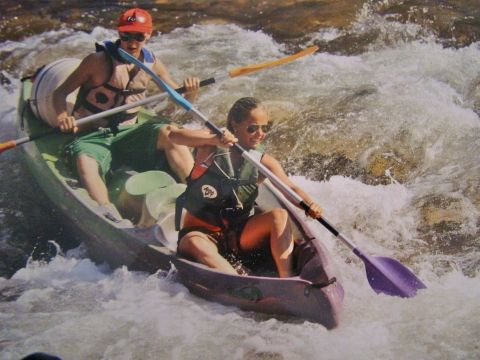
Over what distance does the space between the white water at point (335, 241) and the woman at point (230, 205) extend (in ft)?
1.10

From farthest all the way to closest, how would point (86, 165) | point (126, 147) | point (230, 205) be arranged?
point (126, 147) < point (86, 165) < point (230, 205)

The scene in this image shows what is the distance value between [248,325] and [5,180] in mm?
2847

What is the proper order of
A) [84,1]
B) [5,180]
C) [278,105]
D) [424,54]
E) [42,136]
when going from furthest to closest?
[84,1] < [424,54] < [278,105] < [5,180] < [42,136]

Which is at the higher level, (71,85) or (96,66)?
(96,66)

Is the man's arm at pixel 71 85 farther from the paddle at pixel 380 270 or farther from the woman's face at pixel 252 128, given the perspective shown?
the woman's face at pixel 252 128

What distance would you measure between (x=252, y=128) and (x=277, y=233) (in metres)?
0.59

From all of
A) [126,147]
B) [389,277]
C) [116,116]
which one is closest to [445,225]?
[389,277]

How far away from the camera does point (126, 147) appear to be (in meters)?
5.11

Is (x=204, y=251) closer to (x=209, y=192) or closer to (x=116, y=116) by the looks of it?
(x=209, y=192)

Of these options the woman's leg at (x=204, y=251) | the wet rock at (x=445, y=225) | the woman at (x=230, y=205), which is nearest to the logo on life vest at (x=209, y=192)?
the woman at (x=230, y=205)

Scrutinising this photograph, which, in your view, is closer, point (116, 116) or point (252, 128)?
point (252, 128)

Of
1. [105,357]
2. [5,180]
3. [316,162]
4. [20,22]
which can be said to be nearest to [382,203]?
[316,162]

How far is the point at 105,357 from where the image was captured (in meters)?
3.86

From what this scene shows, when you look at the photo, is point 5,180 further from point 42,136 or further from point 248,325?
point 248,325
